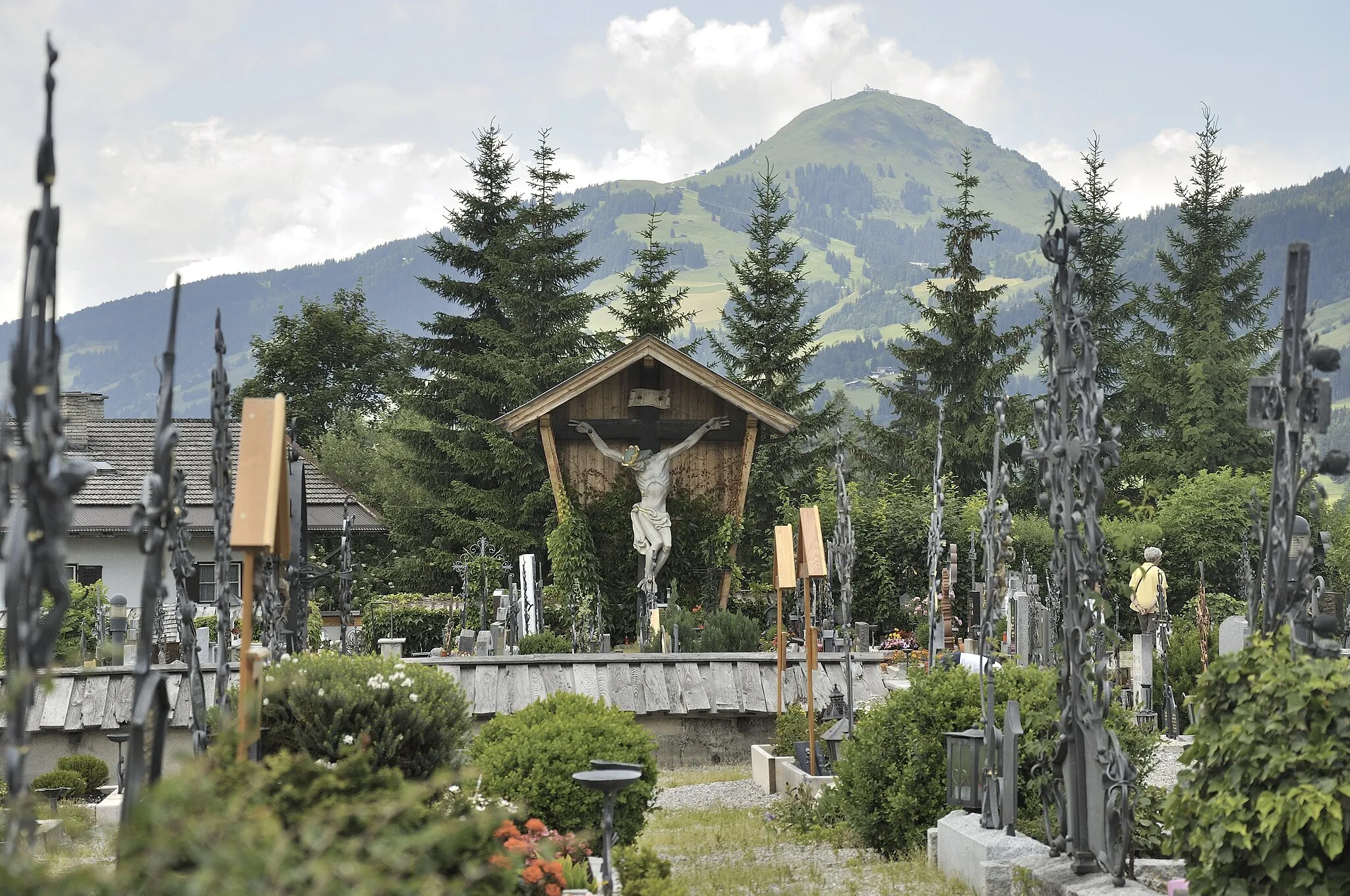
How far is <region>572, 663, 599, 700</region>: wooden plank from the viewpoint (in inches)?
571

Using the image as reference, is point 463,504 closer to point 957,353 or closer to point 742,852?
point 957,353

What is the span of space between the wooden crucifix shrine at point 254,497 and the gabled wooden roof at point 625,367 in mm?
14667

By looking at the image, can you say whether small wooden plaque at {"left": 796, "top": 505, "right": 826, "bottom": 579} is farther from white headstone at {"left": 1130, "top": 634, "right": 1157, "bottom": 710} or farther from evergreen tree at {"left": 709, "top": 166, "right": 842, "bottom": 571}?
evergreen tree at {"left": 709, "top": 166, "right": 842, "bottom": 571}

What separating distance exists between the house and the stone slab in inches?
809

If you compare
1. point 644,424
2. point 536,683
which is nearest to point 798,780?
point 536,683

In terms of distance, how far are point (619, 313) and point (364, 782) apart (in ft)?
104

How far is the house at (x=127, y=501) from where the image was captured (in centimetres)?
2812

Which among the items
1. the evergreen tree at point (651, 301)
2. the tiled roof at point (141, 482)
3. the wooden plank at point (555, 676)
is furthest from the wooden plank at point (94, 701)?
the evergreen tree at point (651, 301)

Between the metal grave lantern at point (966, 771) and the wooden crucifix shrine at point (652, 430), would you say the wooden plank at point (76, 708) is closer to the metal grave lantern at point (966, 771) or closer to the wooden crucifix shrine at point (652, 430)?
the wooden crucifix shrine at point (652, 430)

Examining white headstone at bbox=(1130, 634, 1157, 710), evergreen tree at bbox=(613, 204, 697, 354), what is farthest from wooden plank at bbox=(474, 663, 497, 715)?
evergreen tree at bbox=(613, 204, 697, 354)

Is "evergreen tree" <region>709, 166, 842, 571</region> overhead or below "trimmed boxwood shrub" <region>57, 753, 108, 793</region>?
overhead

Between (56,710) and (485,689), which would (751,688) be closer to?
(485,689)

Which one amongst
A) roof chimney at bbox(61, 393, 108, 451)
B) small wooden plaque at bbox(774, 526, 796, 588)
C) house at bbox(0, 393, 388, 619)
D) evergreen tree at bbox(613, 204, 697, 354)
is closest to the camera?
small wooden plaque at bbox(774, 526, 796, 588)

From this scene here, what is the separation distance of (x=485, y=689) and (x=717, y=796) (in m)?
3.06
